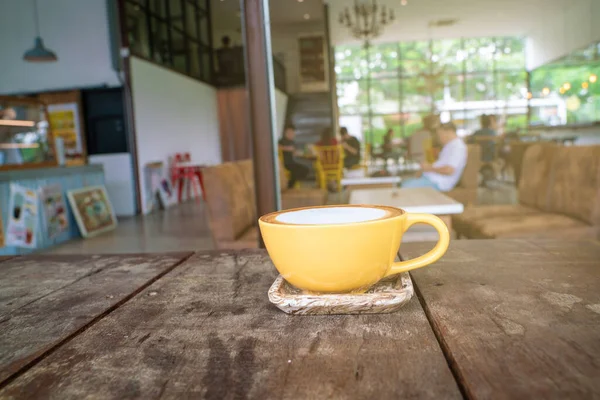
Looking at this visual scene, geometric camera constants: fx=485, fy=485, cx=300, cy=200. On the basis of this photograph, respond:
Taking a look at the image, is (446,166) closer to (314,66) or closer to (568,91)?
(568,91)

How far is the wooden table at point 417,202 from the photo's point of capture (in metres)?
2.60

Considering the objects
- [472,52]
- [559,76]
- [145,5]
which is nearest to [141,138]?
[145,5]

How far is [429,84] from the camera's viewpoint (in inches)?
147

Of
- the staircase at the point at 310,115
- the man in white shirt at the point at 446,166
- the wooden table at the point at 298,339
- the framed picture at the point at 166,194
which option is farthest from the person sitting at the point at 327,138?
the framed picture at the point at 166,194

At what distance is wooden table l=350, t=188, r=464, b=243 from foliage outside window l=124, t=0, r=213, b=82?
581 cm

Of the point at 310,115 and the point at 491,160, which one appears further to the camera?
the point at 310,115

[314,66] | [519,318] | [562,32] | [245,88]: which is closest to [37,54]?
[245,88]

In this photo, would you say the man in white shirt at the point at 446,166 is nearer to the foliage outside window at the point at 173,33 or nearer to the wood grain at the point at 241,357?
the wood grain at the point at 241,357

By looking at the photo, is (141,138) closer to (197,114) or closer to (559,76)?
(197,114)

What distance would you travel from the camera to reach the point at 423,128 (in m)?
3.67

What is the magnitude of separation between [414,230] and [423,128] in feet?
3.56

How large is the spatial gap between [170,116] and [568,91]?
7.20 m

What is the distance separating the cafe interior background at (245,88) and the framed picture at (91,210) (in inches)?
0.9

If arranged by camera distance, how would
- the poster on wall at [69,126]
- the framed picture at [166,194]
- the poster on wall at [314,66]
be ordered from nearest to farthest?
the poster on wall at [314,66] < the poster on wall at [69,126] < the framed picture at [166,194]
